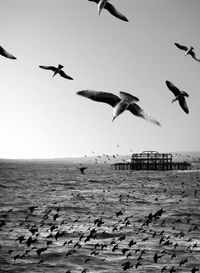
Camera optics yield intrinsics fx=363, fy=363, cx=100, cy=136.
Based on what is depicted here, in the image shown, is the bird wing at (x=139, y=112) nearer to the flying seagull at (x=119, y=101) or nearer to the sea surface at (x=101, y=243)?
the flying seagull at (x=119, y=101)

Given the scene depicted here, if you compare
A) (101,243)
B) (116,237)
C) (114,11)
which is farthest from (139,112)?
(116,237)

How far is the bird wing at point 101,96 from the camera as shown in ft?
8.96

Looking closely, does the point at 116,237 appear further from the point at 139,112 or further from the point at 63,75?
the point at 139,112

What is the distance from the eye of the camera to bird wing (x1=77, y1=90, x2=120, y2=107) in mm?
2730

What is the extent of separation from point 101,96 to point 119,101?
0.56 feet

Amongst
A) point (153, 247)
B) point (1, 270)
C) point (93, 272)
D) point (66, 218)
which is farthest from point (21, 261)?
point (66, 218)

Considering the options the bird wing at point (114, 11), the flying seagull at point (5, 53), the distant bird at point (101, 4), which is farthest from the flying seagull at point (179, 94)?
the flying seagull at point (5, 53)

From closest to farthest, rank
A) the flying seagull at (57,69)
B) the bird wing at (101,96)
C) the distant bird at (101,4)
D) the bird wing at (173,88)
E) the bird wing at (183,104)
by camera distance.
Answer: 1. the bird wing at (101,96)
2. the distant bird at (101,4)
3. the bird wing at (183,104)
4. the bird wing at (173,88)
5. the flying seagull at (57,69)

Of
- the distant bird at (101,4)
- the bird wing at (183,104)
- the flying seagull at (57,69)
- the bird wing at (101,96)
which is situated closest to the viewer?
the bird wing at (101,96)

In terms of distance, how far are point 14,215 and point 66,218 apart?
228 inches

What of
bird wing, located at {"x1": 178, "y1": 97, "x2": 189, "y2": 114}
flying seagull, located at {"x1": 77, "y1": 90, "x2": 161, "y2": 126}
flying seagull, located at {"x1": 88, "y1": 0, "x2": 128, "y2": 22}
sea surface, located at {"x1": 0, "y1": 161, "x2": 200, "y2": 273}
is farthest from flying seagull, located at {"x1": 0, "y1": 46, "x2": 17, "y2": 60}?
sea surface, located at {"x1": 0, "y1": 161, "x2": 200, "y2": 273}

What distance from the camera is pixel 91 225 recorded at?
32750mm

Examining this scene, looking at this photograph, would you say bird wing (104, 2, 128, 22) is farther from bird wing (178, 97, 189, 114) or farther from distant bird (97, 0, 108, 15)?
bird wing (178, 97, 189, 114)

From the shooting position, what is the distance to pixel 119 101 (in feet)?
9.27
